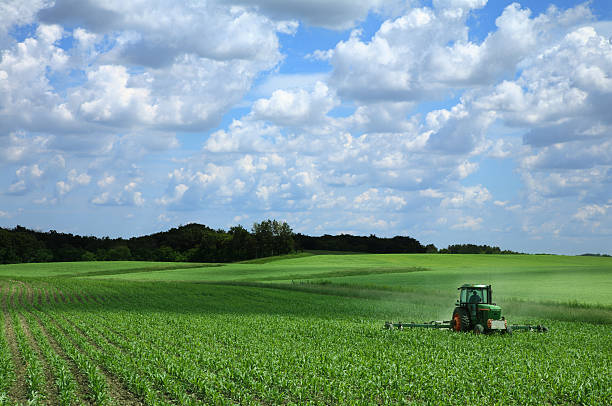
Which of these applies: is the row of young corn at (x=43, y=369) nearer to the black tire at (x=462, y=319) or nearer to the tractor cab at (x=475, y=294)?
the black tire at (x=462, y=319)

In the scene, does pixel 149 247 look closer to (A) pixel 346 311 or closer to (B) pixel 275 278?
(B) pixel 275 278

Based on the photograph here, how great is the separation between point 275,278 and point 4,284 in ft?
108

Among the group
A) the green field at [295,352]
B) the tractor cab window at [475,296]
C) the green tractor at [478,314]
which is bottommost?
the green field at [295,352]

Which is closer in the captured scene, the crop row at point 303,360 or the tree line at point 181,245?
the crop row at point 303,360

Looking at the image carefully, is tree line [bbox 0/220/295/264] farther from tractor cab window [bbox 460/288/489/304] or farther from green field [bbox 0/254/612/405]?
tractor cab window [bbox 460/288/489/304]

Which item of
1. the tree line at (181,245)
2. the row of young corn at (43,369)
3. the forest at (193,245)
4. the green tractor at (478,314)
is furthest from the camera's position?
the tree line at (181,245)

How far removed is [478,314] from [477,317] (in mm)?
196

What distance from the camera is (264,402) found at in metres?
14.2

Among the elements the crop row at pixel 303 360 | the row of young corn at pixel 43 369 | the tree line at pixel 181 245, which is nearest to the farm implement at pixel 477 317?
the crop row at pixel 303 360

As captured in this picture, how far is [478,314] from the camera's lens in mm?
26031

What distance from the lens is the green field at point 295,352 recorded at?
49.0 ft

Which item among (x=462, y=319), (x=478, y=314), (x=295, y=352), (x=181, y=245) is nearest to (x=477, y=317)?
(x=478, y=314)

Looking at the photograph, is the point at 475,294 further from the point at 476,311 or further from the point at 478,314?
the point at 478,314

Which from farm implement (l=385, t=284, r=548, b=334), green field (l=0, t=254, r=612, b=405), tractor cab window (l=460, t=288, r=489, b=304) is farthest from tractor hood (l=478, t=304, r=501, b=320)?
green field (l=0, t=254, r=612, b=405)
